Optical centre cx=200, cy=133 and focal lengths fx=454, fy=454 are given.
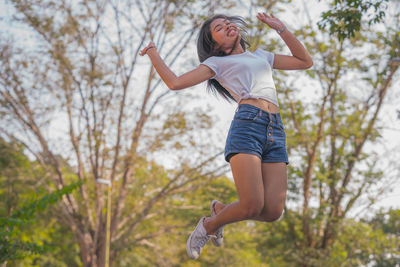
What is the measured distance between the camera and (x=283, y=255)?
17.4 m

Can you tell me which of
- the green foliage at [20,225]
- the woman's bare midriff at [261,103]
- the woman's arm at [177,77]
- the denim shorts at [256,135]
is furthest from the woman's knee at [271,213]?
the green foliage at [20,225]

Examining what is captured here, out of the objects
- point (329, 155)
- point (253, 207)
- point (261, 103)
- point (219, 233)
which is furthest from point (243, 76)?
point (329, 155)

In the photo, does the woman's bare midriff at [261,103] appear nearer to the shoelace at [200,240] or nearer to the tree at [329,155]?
the shoelace at [200,240]

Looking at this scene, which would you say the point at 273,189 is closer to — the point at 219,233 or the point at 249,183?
the point at 249,183

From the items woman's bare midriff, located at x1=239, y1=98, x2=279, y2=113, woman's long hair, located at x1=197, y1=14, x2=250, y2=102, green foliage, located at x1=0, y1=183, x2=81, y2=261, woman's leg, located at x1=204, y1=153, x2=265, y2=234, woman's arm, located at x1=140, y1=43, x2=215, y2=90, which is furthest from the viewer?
green foliage, located at x1=0, y1=183, x2=81, y2=261

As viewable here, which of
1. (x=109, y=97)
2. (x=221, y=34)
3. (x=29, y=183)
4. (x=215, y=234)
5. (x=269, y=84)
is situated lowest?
(x=215, y=234)

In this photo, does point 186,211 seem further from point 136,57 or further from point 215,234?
point 215,234

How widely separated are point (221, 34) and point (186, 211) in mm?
16616

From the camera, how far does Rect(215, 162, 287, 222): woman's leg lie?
2.70m

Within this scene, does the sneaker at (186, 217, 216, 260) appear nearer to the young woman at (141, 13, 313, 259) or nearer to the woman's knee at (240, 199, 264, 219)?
the young woman at (141, 13, 313, 259)

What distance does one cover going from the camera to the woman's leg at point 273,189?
270 centimetres

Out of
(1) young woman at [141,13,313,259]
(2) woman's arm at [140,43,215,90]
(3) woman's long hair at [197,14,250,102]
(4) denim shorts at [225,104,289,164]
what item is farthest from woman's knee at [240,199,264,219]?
(3) woman's long hair at [197,14,250,102]

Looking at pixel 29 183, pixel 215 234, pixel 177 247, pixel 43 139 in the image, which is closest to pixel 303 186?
pixel 177 247

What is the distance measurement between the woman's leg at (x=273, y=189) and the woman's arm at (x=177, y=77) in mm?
660
